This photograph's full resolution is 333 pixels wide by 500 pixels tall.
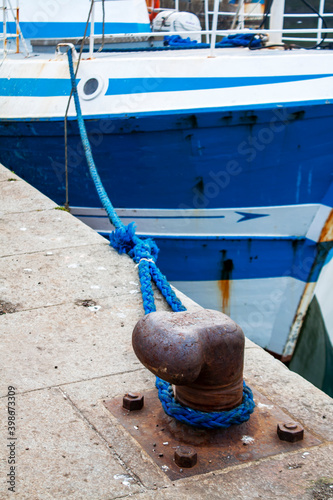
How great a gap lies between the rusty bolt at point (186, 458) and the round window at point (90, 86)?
13.1 feet

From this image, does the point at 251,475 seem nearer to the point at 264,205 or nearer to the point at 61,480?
the point at 61,480

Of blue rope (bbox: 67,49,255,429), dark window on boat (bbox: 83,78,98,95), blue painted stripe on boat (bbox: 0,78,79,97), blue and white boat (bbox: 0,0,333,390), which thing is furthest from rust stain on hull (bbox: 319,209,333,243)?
blue painted stripe on boat (bbox: 0,78,79,97)

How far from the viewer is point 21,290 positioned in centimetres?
282

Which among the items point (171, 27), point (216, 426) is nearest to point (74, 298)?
point (216, 426)

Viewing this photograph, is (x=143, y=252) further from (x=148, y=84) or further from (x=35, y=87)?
(x=35, y=87)

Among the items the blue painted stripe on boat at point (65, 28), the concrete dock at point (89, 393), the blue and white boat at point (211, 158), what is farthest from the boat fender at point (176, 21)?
the concrete dock at point (89, 393)

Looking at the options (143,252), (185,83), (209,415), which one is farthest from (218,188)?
(209,415)

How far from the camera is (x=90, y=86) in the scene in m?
5.20

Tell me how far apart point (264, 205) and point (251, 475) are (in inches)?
144

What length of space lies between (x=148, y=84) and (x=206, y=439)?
3.67 m

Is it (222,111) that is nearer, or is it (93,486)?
(93,486)

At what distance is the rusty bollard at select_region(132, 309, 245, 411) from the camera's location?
1.73m

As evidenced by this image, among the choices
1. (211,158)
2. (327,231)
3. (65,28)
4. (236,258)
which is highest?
(65,28)

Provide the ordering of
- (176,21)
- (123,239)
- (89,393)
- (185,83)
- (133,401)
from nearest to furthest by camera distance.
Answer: (133,401) → (89,393) → (123,239) → (185,83) → (176,21)
